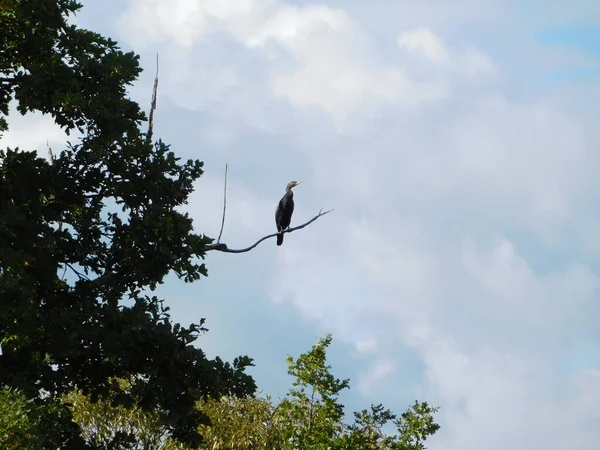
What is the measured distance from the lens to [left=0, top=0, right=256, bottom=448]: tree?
16828mm

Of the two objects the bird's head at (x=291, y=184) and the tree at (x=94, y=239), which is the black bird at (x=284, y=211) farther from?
the tree at (x=94, y=239)

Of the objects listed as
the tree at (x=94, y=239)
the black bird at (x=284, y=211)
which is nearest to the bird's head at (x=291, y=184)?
the black bird at (x=284, y=211)

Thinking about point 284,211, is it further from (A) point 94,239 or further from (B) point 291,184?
(A) point 94,239

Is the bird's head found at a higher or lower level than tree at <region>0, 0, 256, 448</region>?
higher

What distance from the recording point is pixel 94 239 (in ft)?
59.2

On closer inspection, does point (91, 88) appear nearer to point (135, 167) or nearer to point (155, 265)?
point (135, 167)

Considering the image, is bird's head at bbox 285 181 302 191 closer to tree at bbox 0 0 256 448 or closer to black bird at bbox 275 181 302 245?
black bird at bbox 275 181 302 245

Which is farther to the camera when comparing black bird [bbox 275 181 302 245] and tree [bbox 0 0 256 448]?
black bird [bbox 275 181 302 245]

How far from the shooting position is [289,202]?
1265 inches

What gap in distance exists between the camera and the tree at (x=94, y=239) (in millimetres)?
16828

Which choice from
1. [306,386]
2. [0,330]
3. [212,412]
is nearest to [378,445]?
[306,386]

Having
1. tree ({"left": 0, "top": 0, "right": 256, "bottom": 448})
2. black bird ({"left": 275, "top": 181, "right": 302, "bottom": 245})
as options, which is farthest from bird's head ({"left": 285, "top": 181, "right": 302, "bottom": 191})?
tree ({"left": 0, "top": 0, "right": 256, "bottom": 448})

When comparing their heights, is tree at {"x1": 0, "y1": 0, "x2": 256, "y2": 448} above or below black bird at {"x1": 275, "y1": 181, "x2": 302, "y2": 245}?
below

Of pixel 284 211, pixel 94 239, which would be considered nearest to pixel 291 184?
pixel 284 211
